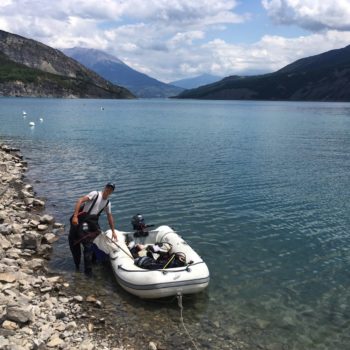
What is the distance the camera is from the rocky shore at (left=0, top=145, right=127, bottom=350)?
10156 mm

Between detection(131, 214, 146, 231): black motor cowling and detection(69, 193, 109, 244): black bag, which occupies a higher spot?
detection(69, 193, 109, 244): black bag

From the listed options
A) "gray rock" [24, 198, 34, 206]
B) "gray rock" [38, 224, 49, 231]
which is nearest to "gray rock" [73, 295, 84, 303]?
"gray rock" [38, 224, 49, 231]

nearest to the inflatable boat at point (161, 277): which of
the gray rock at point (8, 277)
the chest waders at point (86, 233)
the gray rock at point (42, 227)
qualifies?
the chest waders at point (86, 233)

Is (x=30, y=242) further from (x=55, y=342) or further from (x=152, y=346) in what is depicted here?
(x=152, y=346)

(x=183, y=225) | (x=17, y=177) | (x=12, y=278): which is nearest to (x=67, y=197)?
(x=17, y=177)

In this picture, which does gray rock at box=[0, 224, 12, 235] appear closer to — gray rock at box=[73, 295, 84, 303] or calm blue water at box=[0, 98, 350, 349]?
calm blue water at box=[0, 98, 350, 349]

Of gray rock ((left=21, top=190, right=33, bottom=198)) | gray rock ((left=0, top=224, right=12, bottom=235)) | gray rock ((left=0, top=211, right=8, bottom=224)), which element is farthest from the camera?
gray rock ((left=21, top=190, right=33, bottom=198))

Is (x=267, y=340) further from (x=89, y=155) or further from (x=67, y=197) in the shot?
(x=89, y=155)

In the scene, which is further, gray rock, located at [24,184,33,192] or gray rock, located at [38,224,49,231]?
gray rock, located at [24,184,33,192]

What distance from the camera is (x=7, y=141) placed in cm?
5278

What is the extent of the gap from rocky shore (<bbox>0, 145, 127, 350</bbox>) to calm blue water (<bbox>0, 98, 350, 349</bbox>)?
814 millimetres

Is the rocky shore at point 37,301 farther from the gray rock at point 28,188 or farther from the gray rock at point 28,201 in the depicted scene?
the gray rock at point 28,188

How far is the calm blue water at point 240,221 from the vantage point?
1241 cm

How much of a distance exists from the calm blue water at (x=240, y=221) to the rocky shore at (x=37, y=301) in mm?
814
